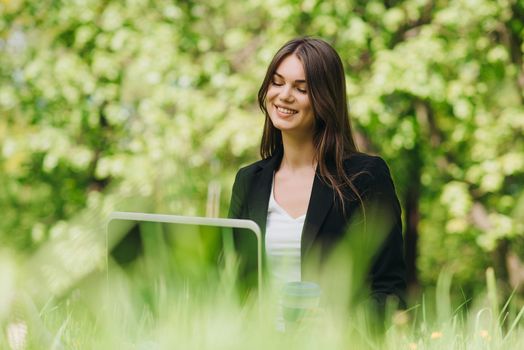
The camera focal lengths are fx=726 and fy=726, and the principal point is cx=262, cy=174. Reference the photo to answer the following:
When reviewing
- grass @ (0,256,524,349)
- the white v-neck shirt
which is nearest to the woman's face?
the white v-neck shirt

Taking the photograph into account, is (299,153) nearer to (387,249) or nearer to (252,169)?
(252,169)

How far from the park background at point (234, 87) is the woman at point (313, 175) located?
2954 millimetres

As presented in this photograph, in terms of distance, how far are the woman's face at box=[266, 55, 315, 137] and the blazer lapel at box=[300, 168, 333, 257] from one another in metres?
0.19

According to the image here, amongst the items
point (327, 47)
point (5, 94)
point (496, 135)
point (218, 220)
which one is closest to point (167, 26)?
point (5, 94)

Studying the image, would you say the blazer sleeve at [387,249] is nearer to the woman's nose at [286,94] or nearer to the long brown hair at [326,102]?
the long brown hair at [326,102]

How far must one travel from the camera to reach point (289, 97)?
1.98 metres

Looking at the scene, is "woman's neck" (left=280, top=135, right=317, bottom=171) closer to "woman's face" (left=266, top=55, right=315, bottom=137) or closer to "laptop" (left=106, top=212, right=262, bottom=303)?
"woman's face" (left=266, top=55, right=315, bottom=137)

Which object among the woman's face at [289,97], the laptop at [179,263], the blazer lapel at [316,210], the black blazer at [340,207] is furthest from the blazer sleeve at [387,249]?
the laptop at [179,263]

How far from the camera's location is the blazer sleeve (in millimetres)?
1781

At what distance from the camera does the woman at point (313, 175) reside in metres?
1.98

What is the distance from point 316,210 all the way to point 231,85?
4.02 meters

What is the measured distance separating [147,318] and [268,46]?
506 cm

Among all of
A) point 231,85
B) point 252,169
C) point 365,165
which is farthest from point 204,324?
point 231,85

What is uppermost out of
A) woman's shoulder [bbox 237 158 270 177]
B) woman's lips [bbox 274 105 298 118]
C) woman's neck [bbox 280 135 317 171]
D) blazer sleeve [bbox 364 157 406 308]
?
woman's lips [bbox 274 105 298 118]
